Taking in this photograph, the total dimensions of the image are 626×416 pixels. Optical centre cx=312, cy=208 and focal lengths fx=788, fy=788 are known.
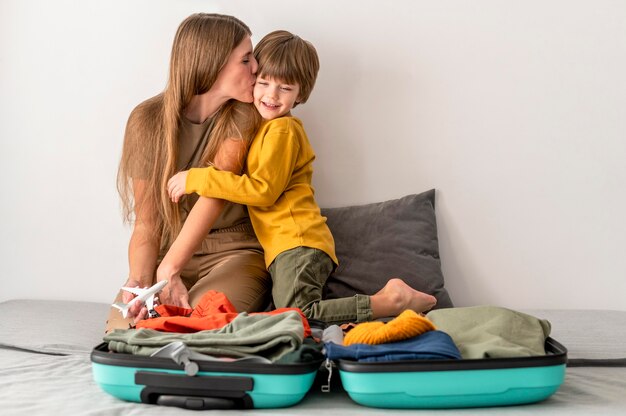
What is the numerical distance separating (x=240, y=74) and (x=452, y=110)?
0.65m

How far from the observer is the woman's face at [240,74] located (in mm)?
2076

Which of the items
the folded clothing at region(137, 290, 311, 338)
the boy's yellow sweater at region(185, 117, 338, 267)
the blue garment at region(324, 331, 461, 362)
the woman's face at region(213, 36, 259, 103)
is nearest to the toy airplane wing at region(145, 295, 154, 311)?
the folded clothing at region(137, 290, 311, 338)

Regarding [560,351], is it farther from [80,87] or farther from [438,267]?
[80,87]

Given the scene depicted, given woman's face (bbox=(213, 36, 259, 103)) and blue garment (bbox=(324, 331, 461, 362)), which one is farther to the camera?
woman's face (bbox=(213, 36, 259, 103))

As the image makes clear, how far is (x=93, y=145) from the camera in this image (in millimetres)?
2393

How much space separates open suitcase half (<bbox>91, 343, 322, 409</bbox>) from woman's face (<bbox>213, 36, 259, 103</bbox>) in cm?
93

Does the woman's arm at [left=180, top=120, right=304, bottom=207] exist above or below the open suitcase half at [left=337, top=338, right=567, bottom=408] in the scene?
above

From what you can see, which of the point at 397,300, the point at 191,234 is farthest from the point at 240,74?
the point at 397,300

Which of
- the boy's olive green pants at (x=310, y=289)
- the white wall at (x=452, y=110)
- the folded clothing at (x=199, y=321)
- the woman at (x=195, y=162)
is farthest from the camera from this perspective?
the white wall at (x=452, y=110)

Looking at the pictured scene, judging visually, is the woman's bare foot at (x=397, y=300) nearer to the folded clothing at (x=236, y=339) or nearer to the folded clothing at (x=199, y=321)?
the folded clothing at (x=199, y=321)

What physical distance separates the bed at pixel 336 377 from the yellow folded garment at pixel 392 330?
0.38ft

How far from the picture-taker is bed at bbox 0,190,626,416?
1343mm

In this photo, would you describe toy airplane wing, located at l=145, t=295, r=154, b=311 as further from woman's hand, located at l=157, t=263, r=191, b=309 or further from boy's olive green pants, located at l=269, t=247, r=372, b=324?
boy's olive green pants, located at l=269, t=247, r=372, b=324

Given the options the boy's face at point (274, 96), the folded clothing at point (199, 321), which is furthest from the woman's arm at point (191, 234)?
the folded clothing at point (199, 321)
